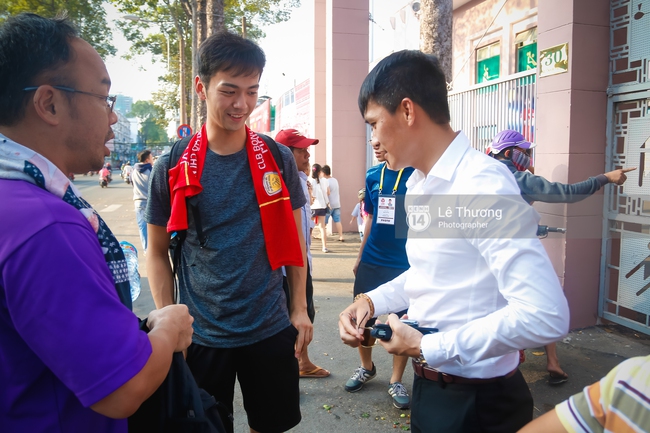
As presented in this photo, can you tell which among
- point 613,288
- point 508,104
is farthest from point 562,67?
point 613,288

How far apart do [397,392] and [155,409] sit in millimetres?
2596

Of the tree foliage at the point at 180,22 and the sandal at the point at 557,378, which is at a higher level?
the tree foliage at the point at 180,22

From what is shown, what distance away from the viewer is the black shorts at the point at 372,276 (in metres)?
3.64

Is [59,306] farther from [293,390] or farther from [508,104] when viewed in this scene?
[508,104]

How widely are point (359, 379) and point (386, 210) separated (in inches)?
53.5

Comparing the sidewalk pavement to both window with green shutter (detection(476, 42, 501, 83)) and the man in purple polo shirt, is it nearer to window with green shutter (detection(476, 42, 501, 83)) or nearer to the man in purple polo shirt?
the man in purple polo shirt

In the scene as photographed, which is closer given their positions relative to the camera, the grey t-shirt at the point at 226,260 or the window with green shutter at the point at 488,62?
the grey t-shirt at the point at 226,260

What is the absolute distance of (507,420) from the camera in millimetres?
1564

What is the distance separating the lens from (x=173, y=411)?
4.42 ft

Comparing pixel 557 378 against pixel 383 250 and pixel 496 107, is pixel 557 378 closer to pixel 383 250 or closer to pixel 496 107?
pixel 383 250

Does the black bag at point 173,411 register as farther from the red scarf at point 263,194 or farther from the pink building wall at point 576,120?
the pink building wall at point 576,120

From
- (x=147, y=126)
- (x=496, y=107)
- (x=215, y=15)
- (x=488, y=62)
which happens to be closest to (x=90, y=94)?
(x=496, y=107)

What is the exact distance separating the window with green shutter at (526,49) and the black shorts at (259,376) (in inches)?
331

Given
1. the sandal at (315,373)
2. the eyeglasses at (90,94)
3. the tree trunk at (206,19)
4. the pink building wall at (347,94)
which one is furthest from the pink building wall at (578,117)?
the tree trunk at (206,19)
